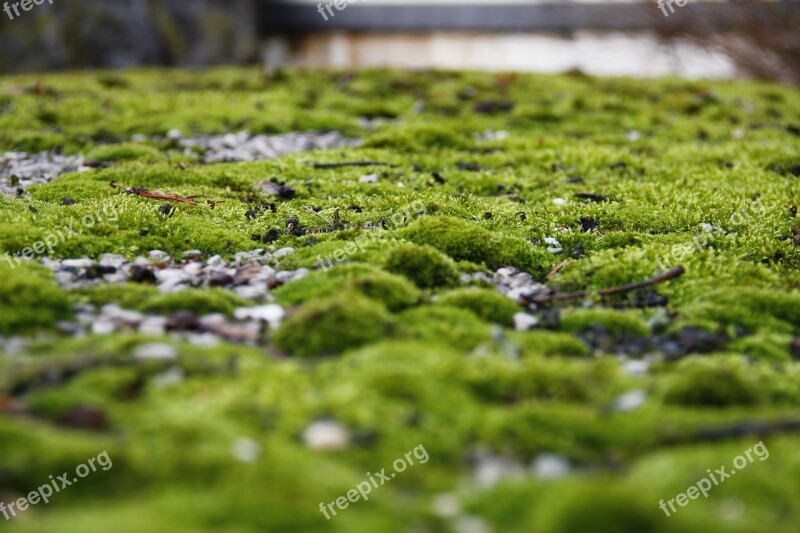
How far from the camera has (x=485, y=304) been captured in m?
6.39

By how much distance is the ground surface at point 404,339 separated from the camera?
3.83 meters

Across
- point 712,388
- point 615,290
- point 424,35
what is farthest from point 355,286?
point 424,35

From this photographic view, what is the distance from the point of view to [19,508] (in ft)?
12.0

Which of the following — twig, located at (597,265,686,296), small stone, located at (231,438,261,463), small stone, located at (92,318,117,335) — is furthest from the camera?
twig, located at (597,265,686,296)

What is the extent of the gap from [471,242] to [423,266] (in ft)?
3.33

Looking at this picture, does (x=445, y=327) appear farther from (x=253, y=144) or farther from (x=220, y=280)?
(x=253, y=144)

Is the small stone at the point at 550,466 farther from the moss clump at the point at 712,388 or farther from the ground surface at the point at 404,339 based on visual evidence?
the moss clump at the point at 712,388

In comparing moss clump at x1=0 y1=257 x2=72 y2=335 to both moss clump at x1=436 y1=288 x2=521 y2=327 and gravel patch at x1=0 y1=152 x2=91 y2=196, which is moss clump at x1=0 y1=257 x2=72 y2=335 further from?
gravel patch at x1=0 y1=152 x2=91 y2=196

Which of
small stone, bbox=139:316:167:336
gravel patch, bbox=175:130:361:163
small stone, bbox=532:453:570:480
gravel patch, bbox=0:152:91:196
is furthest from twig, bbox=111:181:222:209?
small stone, bbox=532:453:570:480

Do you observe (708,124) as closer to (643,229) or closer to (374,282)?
(643,229)

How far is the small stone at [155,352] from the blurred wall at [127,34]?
17501mm

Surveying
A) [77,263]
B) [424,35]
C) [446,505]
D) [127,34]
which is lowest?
[446,505]

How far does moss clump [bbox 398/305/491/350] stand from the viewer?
5680mm

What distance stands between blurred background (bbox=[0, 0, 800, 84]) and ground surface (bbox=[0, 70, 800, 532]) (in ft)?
30.0
